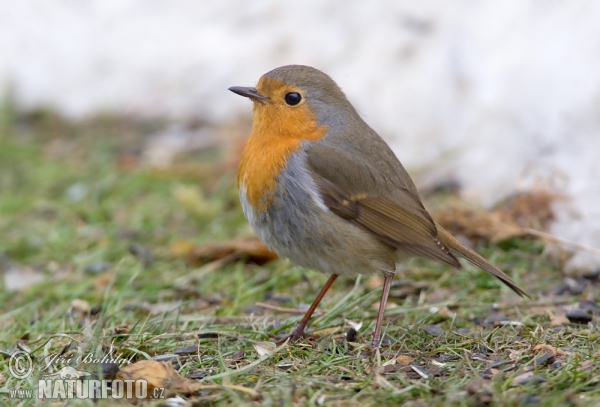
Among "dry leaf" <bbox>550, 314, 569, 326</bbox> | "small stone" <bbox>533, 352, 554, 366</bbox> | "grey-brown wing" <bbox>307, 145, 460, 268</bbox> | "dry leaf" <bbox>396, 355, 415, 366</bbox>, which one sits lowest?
"small stone" <bbox>533, 352, 554, 366</bbox>

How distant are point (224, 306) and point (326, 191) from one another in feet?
3.49

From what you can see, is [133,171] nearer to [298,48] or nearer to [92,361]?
[298,48]

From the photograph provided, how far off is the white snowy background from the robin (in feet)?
4.51

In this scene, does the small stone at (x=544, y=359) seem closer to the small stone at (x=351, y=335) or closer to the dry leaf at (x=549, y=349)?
the dry leaf at (x=549, y=349)

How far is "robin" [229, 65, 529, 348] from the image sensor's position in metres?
3.71

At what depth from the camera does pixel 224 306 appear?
14.6 ft

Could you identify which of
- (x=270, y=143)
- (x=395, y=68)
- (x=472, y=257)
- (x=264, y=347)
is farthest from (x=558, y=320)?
(x=395, y=68)

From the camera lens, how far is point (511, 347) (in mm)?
3502

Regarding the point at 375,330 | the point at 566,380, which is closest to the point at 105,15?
the point at 375,330

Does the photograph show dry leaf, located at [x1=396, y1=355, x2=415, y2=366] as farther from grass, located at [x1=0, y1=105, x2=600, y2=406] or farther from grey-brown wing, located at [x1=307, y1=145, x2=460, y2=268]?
grey-brown wing, located at [x1=307, y1=145, x2=460, y2=268]

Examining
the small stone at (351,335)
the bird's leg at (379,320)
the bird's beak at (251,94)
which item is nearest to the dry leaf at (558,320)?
the bird's leg at (379,320)

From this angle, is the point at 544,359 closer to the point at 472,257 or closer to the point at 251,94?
the point at 472,257

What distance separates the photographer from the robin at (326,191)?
12.2ft

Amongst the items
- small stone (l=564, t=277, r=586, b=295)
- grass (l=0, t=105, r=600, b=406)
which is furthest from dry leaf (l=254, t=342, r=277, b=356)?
small stone (l=564, t=277, r=586, b=295)
